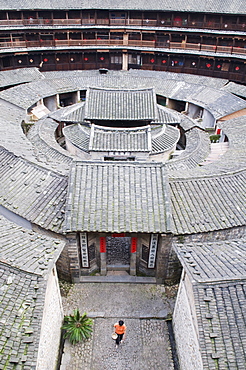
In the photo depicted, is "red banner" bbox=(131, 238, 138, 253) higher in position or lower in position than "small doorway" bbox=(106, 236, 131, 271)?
higher

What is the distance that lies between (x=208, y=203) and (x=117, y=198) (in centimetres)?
531

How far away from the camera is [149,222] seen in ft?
49.3

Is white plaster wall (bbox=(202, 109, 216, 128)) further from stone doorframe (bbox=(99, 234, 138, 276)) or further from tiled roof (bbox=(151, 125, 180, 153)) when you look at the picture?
stone doorframe (bbox=(99, 234, 138, 276))

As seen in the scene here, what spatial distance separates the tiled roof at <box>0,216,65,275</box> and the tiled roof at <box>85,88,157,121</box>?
1509 centimetres

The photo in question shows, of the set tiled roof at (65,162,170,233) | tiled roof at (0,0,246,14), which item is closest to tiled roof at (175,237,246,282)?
tiled roof at (65,162,170,233)

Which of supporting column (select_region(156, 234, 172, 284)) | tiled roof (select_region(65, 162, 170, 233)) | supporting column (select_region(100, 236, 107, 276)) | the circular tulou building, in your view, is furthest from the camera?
supporting column (select_region(100, 236, 107, 276))

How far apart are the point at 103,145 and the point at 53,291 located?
13785 millimetres

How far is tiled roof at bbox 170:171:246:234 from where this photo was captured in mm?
16328

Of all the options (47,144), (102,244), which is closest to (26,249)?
(102,244)

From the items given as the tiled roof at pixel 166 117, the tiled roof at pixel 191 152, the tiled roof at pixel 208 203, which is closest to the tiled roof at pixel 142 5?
the tiled roof at pixel 191 152

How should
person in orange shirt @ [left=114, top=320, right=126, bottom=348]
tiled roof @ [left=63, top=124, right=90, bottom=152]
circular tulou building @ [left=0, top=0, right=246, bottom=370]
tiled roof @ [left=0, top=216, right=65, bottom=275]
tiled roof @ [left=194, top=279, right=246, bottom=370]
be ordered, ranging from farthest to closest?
tiled roof @ [left=63, top=124, right=90, bottom=152]
person in orange shirt @ [left=114, top=320, right=126, bottom=348]
tiled roof @ [left=0, top=216, right=65, bottom=275]
circular tulou building @ [left=0, top=0, right=246, bottom=370]
tiled roof @ [left=194, top=279, right=246, bottom=370]

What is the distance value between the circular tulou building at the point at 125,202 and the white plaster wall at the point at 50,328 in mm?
86

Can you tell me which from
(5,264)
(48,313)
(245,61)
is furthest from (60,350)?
(245,61)

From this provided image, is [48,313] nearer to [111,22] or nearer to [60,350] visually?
[60,350]
